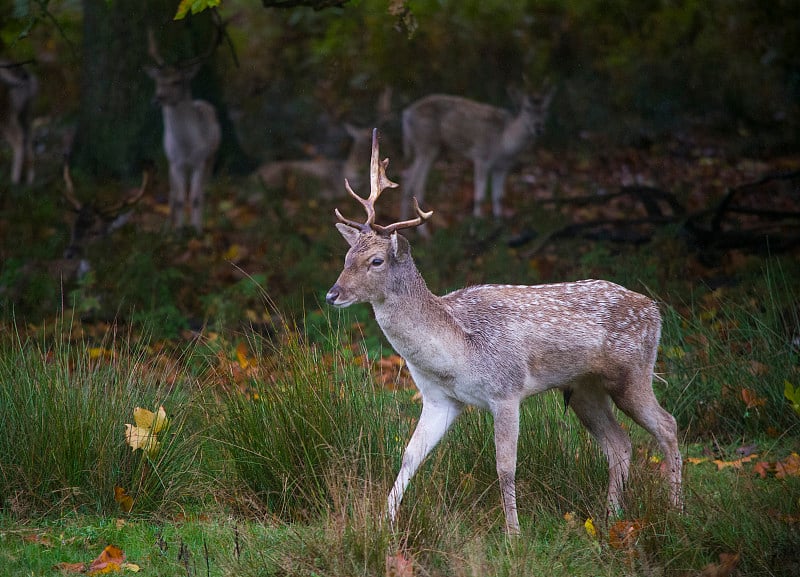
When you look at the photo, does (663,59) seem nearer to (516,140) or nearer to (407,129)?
(516,140)

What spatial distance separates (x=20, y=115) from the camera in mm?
16156

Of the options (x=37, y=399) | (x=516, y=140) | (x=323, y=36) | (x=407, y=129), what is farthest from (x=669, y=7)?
(x=37, y=399)

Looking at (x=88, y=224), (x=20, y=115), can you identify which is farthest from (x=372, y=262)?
(x=20, y=115)

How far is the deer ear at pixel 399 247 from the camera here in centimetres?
553

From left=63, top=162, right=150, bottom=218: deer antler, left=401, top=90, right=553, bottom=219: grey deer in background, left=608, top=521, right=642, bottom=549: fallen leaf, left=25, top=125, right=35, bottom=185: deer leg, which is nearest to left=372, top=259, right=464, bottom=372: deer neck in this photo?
left=608, top=521, right=642, bottom=549: fallen leaf

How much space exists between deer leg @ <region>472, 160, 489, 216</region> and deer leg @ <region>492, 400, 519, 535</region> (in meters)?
9.23

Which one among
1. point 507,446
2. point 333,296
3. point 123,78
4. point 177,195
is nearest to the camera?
point 333,296

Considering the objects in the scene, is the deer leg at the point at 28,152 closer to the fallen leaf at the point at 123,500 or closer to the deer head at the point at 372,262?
the fallen leaf at the point at 123,500

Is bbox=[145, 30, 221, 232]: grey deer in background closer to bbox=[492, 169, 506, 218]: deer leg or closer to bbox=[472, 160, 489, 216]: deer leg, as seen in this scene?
bbox=[472, 160, 489, 216]: deer leg

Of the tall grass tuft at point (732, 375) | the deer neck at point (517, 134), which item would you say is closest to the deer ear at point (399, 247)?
the tall grass tuft at point (732, 375)

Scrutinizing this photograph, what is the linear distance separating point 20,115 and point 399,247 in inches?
485

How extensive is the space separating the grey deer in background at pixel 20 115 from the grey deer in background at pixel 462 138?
5.64 meters

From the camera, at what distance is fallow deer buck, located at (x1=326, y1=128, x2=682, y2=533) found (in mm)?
5504

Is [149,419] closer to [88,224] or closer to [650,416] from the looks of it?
[650,416]
